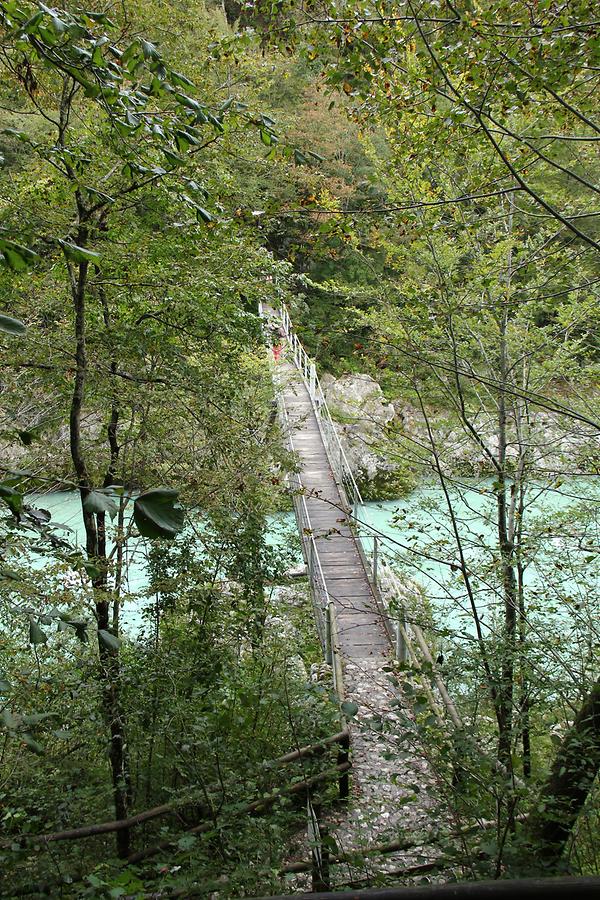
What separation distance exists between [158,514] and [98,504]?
13 cm

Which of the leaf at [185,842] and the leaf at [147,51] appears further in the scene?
the leaf at [185,842]

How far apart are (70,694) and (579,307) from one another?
4.85 meters

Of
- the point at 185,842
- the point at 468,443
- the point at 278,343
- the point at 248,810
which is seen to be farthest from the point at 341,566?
the point at 185,842

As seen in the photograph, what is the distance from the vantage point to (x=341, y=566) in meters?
7.21

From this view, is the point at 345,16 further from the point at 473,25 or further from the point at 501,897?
the point at 501,897

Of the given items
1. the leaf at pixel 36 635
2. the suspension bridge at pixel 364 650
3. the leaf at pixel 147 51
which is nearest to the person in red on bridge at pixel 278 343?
the suspension bridge at pixel 364 650

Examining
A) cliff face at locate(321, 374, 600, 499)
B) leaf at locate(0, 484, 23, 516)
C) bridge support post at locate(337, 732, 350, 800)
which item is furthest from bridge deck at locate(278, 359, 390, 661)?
leaf at locate(0, 484, 23, 516)

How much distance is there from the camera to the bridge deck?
238 inches

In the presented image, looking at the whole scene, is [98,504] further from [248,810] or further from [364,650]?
[364,650]

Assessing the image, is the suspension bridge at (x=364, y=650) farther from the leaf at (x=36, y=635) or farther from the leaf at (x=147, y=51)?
the leaf at (x=147, y=51)

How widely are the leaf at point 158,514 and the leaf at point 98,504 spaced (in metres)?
0.08

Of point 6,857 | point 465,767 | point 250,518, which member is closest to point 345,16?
point 465,767

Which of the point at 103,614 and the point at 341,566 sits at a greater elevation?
the point at 341,566

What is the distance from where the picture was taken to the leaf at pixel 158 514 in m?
0.80
